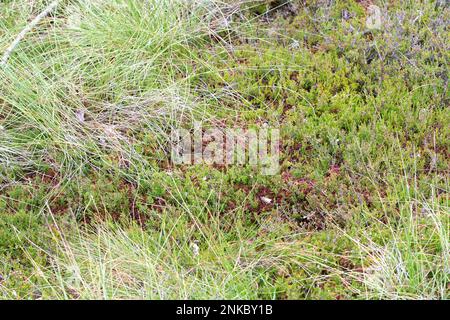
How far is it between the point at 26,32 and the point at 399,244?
403 cm

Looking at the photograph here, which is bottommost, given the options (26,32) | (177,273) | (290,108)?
(177,273)

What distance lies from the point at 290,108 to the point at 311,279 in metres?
1.95

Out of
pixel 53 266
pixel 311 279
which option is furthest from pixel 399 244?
pixel 53 266

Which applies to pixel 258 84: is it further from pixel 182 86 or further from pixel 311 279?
pixel 311 279

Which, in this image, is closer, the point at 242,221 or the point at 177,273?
the point at 177,273

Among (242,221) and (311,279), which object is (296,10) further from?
(311,279)

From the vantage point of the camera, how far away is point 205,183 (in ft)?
16.0

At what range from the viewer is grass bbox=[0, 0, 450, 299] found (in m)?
4.06

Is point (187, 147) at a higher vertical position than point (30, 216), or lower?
higher

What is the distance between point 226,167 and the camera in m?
5.05

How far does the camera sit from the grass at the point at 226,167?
406 centimetres
